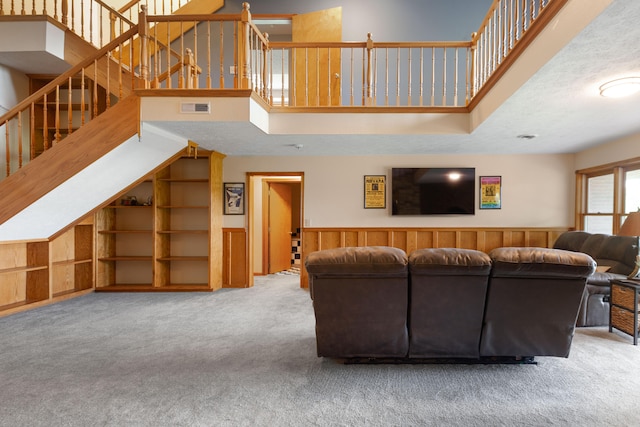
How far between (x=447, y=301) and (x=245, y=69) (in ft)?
9.38

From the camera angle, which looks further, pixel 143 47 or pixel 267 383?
pixel 143 47

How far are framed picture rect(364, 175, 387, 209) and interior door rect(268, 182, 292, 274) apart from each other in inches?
90.8

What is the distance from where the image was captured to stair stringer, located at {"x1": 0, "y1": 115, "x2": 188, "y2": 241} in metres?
3.56

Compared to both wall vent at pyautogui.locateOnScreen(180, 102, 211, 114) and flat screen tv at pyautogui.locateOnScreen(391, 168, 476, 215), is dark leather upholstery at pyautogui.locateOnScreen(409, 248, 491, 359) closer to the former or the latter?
wall vent at pyautogui.locateOnScreen(180, 102, 211, 114)

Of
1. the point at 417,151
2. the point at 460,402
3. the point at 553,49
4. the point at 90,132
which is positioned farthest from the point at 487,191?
the point at 90,132

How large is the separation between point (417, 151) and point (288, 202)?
11.3ft

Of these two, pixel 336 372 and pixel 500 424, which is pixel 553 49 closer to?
pixel 500 424

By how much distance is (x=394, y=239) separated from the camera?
5.49m

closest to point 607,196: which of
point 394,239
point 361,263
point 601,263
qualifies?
point 601,263

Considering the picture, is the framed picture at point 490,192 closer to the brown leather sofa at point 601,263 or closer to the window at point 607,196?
the brown leather sofa at point 601,263

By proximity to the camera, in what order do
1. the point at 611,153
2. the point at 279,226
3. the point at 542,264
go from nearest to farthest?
the point at 542,264
the point at 611,153
the point at 279,226

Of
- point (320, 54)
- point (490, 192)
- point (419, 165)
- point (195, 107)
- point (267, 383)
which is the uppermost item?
point (320, 54)

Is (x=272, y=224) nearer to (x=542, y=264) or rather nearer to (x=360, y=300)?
(x=360, y=300)

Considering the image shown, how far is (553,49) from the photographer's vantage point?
6.73 feet
